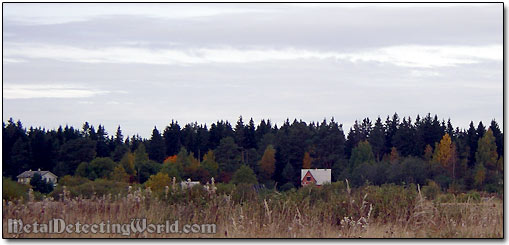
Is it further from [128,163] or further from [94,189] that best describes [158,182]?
[94,189]

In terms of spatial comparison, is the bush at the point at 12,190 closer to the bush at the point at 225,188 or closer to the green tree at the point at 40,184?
the green tree at the point at 40,184

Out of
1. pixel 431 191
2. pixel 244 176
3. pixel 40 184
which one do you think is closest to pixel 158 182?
pixel 244 176

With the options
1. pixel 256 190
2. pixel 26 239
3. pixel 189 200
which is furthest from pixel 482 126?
pixel 26 239

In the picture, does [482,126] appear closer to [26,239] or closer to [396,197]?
[396,197]

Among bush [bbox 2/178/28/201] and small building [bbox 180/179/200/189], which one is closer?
bush [bbox 2/178/28/201]

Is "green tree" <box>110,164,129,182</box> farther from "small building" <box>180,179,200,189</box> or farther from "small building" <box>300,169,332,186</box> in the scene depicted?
"small building" <box>300,169,332,186</box>

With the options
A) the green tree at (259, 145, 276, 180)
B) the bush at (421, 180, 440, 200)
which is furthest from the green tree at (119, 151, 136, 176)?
the bush at (421, 180, 440, 200)
